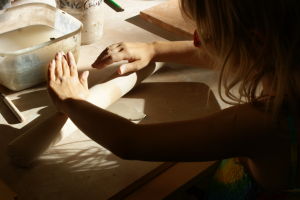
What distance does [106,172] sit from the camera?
0.59m

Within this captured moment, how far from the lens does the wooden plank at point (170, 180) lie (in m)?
0.56

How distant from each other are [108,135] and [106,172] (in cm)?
10

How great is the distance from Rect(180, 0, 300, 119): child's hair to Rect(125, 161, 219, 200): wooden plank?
0.22 meters

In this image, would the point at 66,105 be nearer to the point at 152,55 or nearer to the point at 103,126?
the point at 103,126

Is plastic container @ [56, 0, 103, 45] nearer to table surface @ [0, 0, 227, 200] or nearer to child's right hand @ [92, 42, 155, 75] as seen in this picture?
table surface @ [0, 0, 227, 200]

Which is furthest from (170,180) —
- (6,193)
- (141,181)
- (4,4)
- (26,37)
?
(4,4)

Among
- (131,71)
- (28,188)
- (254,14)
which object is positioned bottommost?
(28,188)

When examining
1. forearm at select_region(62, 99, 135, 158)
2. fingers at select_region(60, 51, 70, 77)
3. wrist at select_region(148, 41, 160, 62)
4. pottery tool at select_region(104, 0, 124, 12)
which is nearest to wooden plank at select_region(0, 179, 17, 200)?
forearm at select_region(62, 99, 135, 158)

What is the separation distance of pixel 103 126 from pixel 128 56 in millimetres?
332

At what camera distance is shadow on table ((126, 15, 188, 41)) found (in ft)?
3.49

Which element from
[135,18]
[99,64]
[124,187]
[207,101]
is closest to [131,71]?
[99,64]

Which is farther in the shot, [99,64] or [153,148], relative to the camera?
[99,64]

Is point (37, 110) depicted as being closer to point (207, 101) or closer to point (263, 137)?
point (207, 101)

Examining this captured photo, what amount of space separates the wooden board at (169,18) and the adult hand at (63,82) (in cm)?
48
